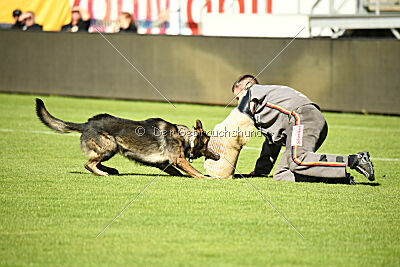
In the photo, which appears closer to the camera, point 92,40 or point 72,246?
point 72,246

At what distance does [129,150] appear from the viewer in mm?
8609

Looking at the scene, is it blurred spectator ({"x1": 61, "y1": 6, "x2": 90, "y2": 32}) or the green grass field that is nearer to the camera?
the green grass field

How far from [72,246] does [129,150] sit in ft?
A: 9.86

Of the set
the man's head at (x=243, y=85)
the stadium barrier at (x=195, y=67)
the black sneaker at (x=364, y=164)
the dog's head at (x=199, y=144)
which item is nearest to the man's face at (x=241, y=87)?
the man's head at (x=243, y=85)

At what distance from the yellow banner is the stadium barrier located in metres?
3.07

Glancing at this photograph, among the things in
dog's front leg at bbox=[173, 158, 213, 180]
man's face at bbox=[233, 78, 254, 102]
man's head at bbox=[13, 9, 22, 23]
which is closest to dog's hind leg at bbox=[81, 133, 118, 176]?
dog's front leg at bbox=[173, 158, 213, 180]

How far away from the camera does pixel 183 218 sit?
6.62m

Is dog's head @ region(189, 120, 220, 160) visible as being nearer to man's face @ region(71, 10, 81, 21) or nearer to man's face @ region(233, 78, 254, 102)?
man's face @ region(233, 78, 254, 102)

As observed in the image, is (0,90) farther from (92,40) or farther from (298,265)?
(298,265)

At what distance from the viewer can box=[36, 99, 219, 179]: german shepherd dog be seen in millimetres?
8508

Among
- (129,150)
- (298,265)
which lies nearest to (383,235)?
(298,265)

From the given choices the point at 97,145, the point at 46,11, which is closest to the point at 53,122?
the point at 97,145

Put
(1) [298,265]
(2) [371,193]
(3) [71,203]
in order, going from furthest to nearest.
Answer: (2) [371,193] < (3) [71,203] < (1) [298,265]

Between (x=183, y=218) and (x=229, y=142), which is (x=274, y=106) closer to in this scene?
(x=229, y=142)
